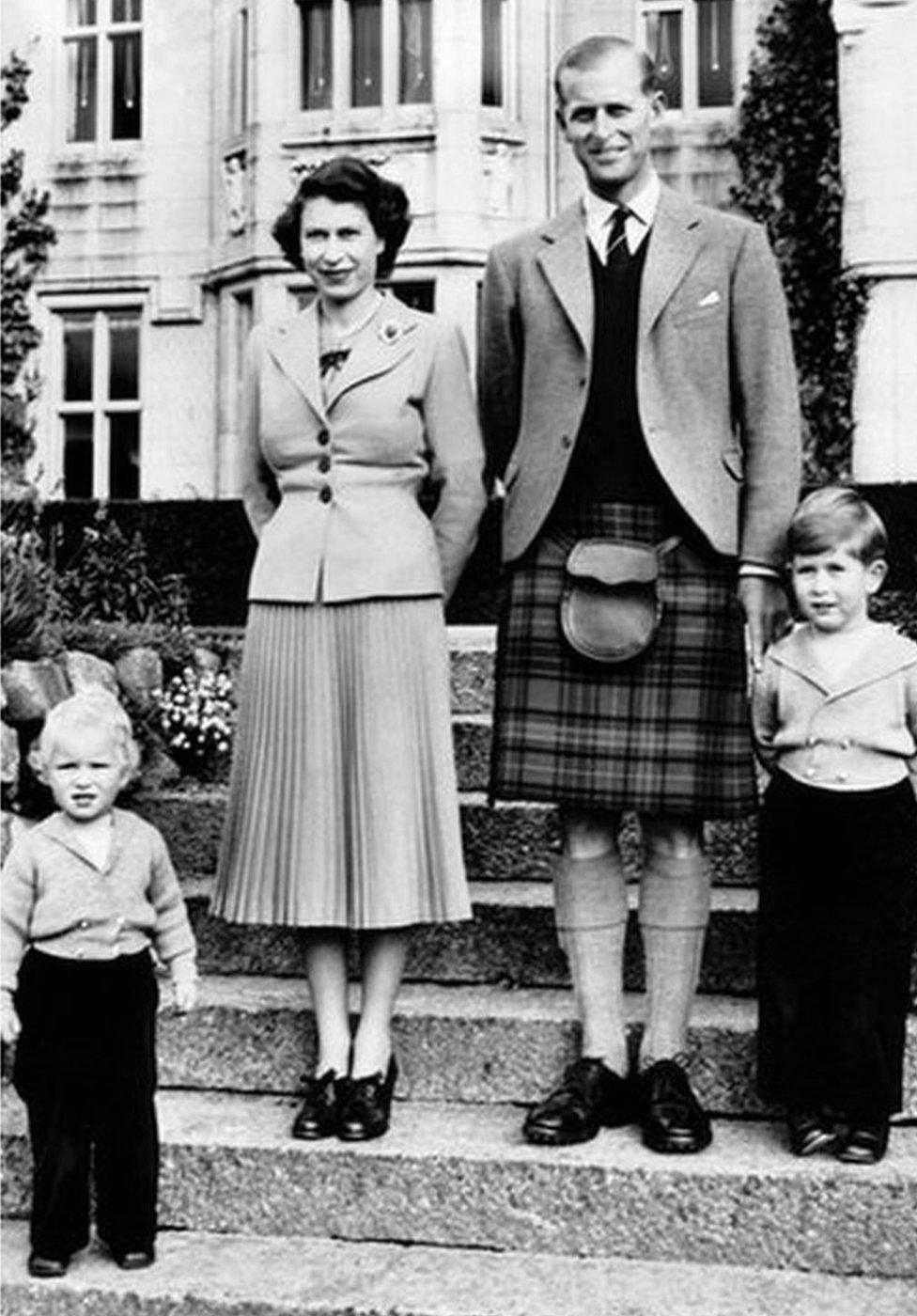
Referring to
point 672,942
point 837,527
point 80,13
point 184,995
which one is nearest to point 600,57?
point 837,527

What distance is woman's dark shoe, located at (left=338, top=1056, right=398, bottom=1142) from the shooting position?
11.9 ft

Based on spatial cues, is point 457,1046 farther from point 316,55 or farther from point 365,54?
point 316,55

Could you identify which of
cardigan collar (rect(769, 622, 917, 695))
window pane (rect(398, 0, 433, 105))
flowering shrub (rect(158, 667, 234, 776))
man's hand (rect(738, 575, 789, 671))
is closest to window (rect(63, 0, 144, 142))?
window pane (rect(398, 0, 433, 105))

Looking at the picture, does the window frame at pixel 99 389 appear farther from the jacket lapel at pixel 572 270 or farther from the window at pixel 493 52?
the jacket lapel at pixel 572 270

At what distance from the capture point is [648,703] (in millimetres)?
3652

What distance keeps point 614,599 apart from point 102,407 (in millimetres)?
11524

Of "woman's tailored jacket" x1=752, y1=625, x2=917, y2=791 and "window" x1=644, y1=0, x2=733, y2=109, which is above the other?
"window" x1=644, y1=0, x2=733, y2=109

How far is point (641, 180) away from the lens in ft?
12.0

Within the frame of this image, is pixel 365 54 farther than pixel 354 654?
Yes

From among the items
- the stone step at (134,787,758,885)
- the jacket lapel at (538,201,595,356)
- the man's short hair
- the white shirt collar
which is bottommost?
the stone step at (134,787,758,885)

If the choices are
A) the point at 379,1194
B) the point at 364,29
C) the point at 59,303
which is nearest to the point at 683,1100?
the point at 379,1194

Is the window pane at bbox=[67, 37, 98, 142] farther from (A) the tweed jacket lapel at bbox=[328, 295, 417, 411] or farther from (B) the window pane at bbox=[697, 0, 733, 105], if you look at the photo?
(A) the tweed jacket lapel at bbox=[328, 295, 417, 411]

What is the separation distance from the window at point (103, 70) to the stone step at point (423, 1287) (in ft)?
40.8

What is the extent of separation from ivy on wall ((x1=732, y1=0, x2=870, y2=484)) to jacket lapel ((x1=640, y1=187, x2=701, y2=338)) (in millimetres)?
8702
